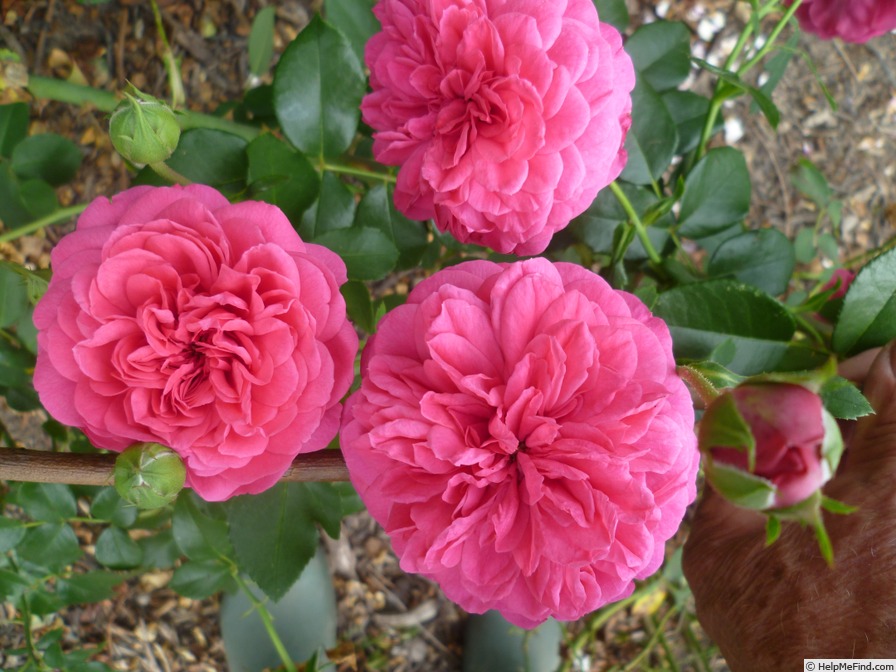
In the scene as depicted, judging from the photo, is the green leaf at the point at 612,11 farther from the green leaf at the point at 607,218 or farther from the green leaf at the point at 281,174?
the green leaf at the point at 281,174

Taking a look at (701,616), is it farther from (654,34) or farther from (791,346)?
(654,34)

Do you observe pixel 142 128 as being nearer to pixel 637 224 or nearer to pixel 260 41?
pixel 637 224

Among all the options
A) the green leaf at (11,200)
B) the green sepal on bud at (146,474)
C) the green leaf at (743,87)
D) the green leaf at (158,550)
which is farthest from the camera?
the green leaf at (158,550)

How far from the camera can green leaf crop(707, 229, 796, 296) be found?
0.78 metres

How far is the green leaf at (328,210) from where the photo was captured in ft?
2.26

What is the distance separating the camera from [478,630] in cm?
134

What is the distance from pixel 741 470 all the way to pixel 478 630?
112cm

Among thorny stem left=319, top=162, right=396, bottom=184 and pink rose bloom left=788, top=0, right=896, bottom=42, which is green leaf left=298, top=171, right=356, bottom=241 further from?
pink rose bloom left=788, top=0, right=896, bottom=42

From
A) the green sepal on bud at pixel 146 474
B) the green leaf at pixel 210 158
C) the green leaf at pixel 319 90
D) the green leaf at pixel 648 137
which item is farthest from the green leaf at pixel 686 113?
the green sepal on bud at pixel 146 474

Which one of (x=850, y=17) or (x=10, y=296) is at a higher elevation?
(x=850, y=17)

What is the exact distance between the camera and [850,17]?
752mm

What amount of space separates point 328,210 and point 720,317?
0.38 meters

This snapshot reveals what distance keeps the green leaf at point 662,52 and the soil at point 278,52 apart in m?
0.31

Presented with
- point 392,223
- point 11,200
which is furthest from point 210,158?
point 11,200
